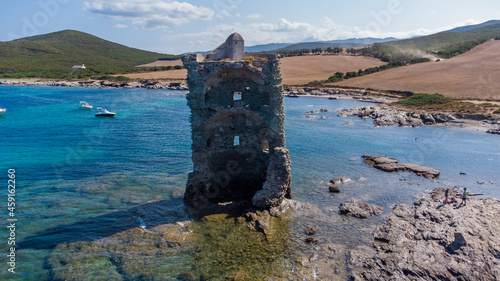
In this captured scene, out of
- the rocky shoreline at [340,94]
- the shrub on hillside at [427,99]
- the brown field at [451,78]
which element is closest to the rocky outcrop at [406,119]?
the shrub on hillside at [427,99]

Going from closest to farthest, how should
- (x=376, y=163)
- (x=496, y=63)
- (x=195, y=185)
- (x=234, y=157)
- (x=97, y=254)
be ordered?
(x=97, y=254) → (x=195, y=185) → (x=234, y=157) → (x=376, y=163) → (x=496, y=63)

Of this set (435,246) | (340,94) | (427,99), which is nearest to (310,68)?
(340,94)

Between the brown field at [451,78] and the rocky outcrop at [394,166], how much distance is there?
3838 cm

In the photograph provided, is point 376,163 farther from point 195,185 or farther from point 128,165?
point 128,165

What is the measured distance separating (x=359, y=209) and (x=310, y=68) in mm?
94240

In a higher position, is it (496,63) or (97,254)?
(496,63)

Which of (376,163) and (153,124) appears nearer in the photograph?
(376,163)

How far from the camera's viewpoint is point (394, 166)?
2564 centimetres

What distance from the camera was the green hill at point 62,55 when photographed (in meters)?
118

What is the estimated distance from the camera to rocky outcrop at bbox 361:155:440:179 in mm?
24120

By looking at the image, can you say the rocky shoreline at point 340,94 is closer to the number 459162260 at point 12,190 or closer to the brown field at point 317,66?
the brown field at point 317,66

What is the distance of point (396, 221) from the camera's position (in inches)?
652

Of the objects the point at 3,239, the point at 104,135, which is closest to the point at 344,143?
the point at 104,135

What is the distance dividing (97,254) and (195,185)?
19.9ft
